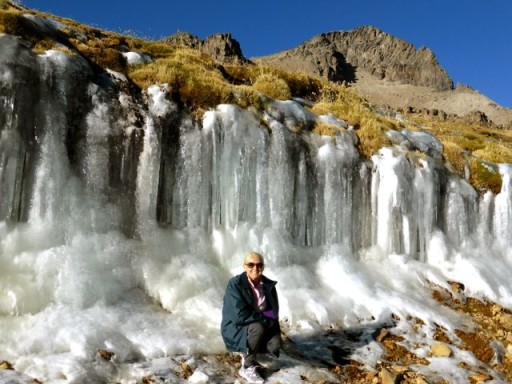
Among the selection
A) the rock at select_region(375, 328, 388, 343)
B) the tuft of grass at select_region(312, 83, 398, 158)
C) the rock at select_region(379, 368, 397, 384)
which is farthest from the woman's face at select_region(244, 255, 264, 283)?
the tuft of grass at select_region(312, 83, 398, 158)

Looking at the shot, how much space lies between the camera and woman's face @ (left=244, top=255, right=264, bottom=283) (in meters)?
7.89

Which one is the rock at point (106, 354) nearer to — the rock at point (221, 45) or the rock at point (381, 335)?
the rock at point (381, 335)

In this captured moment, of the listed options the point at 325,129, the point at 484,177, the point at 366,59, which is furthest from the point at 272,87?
the point at 366,59

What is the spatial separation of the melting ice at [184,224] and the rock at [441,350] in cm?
132

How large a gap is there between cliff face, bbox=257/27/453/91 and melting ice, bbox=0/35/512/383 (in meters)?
121

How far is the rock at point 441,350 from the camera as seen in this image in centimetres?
1005

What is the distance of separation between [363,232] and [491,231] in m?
4.77

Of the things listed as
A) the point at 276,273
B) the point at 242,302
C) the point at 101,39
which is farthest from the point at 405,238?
the point at 101,39

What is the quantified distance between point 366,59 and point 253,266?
180 m

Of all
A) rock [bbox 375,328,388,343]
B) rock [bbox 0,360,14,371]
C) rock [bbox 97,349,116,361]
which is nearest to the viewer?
rock [bbox 0,360,14,371]

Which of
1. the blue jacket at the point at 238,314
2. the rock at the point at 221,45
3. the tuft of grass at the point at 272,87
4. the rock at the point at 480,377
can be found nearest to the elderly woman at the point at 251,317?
the blue jacket at the point at 238,314

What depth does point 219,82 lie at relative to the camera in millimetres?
14094

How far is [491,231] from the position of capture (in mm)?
16172

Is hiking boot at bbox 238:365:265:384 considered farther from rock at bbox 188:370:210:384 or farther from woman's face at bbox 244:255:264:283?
woman's face at bbox 244:255:264:283
